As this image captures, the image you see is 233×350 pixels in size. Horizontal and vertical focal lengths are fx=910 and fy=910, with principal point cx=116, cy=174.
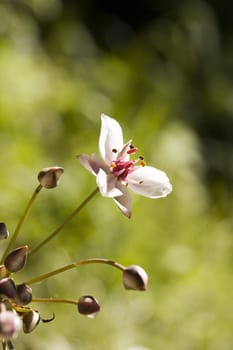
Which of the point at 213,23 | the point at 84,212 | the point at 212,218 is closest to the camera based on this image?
the point at 84,212

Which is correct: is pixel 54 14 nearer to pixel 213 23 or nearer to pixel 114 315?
pixel 213 23

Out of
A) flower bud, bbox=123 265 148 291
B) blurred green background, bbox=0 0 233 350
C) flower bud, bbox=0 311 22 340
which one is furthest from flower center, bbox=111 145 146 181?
blurred green background, bbox=0 0 233 350

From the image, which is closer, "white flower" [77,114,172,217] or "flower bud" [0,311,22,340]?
"flower bud" [0,311,22,340]

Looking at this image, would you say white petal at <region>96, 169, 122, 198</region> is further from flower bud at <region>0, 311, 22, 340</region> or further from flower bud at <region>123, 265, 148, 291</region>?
flower bud at <region>0, 311, 22, 340</region>

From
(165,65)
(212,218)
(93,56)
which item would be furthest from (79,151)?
(165,65)

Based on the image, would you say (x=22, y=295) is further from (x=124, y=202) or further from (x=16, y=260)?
(x=124, y=202)

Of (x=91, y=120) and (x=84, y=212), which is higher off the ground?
(x=91, y=120)
